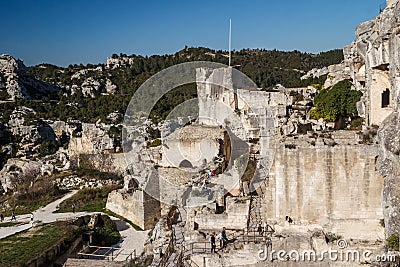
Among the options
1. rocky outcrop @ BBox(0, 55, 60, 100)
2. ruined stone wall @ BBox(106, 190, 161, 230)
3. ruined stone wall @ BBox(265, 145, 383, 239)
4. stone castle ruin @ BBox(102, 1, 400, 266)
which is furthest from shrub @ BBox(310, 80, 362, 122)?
rocky outcrop @ BBox(0, 55, 60, 100)

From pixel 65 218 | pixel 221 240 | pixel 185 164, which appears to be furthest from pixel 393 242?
pixel 65 218

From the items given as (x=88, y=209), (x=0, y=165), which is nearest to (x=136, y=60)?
(x=0, y=165)

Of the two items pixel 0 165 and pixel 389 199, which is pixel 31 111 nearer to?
pixel 0 165

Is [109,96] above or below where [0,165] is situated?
above

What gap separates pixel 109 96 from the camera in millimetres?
63406

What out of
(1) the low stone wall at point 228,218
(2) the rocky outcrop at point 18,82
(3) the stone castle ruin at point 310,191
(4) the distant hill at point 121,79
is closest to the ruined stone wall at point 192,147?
(3) the stone castle ruin at point 310,191

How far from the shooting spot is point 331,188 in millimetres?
9383

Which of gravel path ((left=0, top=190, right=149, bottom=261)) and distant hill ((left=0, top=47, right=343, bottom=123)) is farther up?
distant hill ((left=0, top=47, right=343, bottom=123))

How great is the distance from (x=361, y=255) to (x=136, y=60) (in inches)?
2982

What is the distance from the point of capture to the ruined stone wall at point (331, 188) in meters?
9.12

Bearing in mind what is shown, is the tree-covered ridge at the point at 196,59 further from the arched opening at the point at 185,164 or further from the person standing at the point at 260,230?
the person standing at the point at 260,230

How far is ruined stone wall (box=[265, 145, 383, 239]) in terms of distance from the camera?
9117 millimetres

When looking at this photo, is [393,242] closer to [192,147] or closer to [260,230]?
[260,230]

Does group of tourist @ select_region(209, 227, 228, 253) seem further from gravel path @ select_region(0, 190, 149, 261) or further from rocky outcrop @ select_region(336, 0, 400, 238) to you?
gravel path @ select_region(0, 190, 149, 261)
